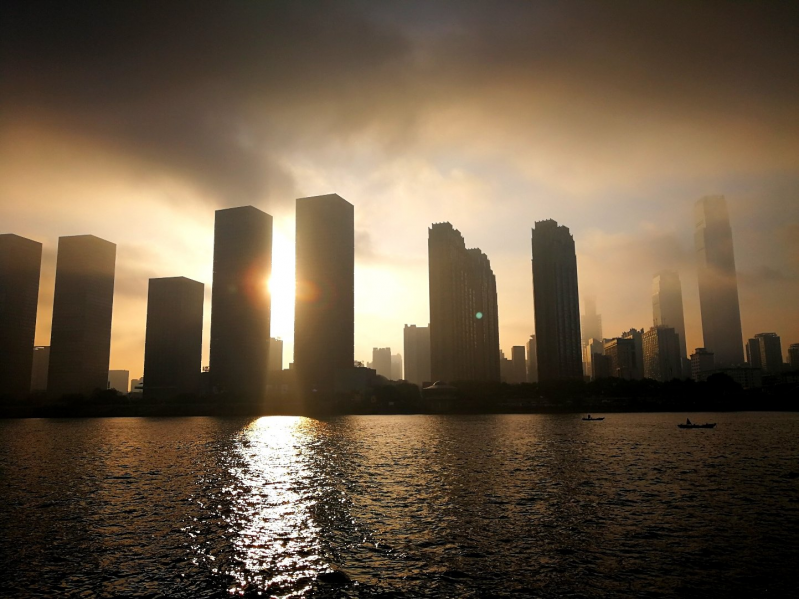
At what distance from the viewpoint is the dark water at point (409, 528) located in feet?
115

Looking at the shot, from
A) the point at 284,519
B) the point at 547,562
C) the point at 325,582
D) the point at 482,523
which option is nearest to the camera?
the point at 325,582

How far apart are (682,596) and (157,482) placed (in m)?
67.3

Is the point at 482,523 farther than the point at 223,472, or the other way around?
the point at 223,472

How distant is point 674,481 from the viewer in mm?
72312

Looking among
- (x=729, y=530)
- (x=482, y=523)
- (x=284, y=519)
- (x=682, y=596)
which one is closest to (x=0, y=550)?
(x=284, y=519)

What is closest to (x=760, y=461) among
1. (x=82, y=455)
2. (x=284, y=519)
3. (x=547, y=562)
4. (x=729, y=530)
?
(x=729, y=530)

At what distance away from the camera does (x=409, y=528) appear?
48406 mm

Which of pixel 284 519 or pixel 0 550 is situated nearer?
pixel 0 550

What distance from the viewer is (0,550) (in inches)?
1703

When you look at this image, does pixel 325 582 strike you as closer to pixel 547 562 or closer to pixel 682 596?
pixel 547 562

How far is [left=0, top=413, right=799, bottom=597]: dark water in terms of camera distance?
35.1m

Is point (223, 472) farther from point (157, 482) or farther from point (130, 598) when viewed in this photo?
point (130, 598)

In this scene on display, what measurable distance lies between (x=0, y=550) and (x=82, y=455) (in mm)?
83037

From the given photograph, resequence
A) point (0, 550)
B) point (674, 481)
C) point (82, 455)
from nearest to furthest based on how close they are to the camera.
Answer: point (0, 550), point (674, 481), point (82, 455)
